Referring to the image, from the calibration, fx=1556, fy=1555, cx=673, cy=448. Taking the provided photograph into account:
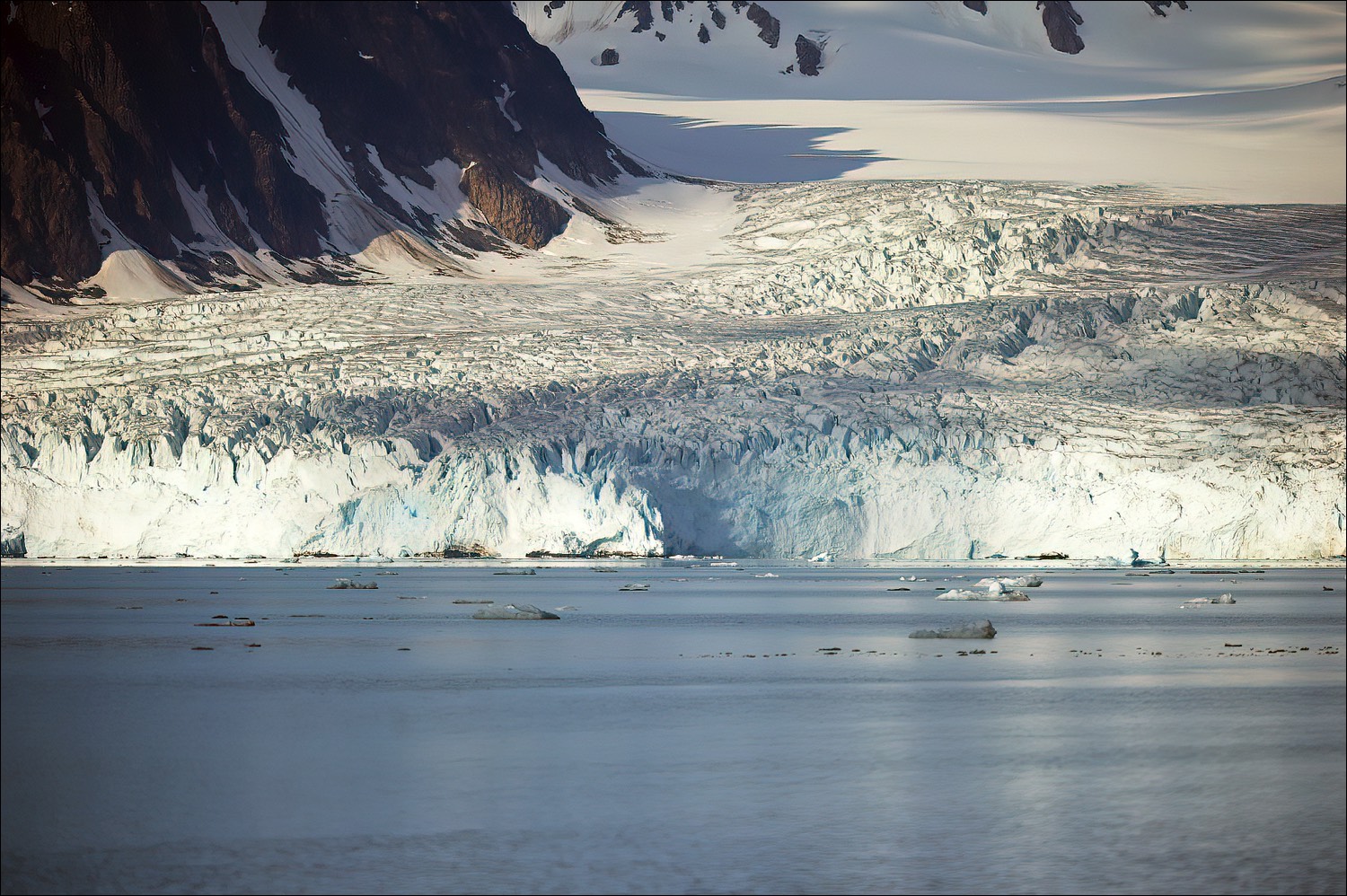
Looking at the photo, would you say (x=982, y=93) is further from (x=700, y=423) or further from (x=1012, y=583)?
(x=1012, y=583)

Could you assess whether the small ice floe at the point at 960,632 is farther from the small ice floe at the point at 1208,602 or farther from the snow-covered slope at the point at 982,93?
the snow-covered slope at the point at 982,93

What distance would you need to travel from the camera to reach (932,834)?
586 centimetres

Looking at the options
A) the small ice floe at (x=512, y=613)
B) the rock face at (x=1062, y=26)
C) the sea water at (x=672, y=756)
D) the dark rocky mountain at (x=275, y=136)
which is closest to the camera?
the sea water at (x=672, y=756)

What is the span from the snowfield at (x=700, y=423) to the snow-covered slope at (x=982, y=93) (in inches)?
418

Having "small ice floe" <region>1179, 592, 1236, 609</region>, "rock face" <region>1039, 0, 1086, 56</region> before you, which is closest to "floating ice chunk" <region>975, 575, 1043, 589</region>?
"small ice floe" <region>1179, 592, 1236, 609</region>

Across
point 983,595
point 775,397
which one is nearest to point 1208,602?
point 983,595

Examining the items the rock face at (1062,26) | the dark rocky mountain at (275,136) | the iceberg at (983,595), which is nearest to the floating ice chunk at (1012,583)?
the iceberg at (983,595)

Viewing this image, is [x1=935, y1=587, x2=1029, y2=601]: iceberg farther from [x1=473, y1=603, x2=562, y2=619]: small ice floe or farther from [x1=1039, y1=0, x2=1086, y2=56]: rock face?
[x1=1039, y1=0, x2=1086, y2=56]: rock face

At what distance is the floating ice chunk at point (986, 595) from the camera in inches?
650

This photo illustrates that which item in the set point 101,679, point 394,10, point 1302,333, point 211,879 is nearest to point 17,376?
point 101,679

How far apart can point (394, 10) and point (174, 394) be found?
2774 cm

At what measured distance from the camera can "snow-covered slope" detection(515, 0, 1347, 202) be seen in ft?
138

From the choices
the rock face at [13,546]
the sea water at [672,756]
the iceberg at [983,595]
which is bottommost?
the iceberg at [983,595]

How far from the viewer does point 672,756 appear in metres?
7.50
